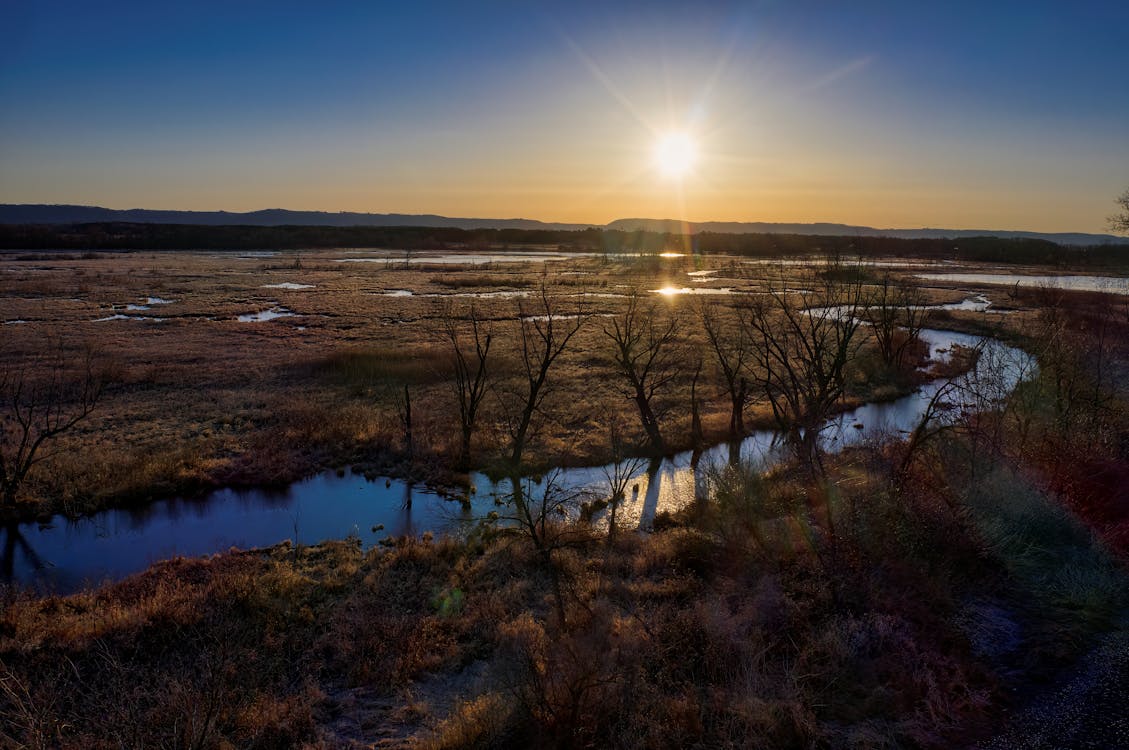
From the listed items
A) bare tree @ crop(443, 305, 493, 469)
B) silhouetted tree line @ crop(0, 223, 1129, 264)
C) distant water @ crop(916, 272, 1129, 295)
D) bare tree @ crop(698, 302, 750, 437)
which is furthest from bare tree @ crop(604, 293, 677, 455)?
silhouetted tree line @ crop(0, 223, 1129, 264)

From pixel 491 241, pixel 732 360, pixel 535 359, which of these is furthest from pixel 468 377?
pixel 491 241

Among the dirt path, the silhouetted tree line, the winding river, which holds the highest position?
the silhouetted tree line

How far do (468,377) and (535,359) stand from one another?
387 inches

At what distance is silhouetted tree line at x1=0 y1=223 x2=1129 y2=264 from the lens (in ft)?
379

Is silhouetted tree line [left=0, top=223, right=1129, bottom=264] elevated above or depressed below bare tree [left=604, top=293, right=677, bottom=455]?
above

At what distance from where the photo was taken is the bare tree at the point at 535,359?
61.9ft

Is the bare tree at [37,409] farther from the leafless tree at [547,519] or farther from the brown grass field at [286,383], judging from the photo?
the leafless tree at [547,519]

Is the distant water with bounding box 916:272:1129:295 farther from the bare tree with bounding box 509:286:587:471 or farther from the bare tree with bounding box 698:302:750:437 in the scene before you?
the bare tree with bounding box 509:286:587:471

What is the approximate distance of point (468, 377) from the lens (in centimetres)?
2294

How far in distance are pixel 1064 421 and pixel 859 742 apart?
12909mm

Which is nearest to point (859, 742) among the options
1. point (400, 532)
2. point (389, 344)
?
point (400, 532)

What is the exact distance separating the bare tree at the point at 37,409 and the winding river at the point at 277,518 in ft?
6.68

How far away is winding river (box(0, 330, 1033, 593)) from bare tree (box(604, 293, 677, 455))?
6.03 feet

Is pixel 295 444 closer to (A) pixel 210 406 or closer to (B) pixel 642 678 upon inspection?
(A) pixel 210 406
